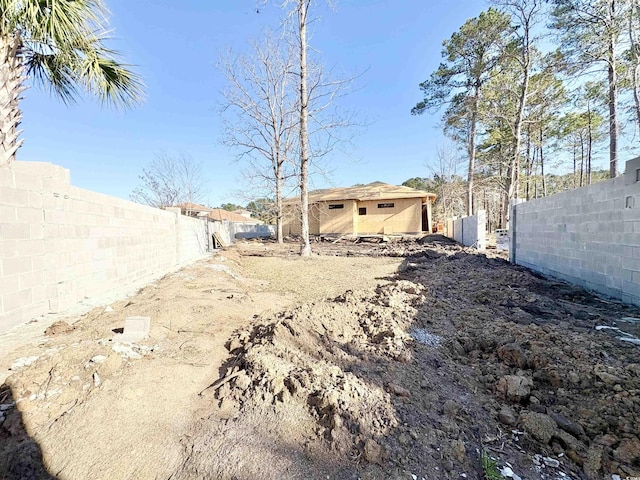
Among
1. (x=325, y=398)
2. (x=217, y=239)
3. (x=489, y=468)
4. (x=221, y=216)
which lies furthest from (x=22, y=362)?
(x=221, y=216)

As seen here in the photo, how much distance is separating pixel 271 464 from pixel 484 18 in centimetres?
2026

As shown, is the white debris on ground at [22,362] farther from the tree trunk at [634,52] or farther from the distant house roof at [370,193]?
the distant house roof at [370,193]

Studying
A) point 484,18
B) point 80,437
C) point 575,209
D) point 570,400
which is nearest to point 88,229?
point 80,437

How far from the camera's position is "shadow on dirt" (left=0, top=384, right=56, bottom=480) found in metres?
1.55

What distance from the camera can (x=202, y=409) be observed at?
207cm

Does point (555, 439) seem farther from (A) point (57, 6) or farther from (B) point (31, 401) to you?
(A) point (57, 6)

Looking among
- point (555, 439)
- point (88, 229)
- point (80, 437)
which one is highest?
point (88, 229)

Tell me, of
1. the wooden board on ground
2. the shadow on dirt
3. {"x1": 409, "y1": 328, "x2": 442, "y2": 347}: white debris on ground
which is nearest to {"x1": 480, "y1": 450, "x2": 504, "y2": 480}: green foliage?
{"x1": 409, "y1": 328, "x2": 442, "y2": 347}: white debris on ground

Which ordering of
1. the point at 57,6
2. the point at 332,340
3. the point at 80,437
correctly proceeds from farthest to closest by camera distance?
the point at 57,6, the point at 332,340, the point at 80,437

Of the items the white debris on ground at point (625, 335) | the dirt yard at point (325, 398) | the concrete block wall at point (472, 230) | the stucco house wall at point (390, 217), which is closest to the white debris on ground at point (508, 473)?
the dirt yard at point (325, 398)

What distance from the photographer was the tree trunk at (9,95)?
4.02m

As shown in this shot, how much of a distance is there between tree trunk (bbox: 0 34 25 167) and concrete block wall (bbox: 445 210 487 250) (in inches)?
573

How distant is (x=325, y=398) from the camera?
203 cm

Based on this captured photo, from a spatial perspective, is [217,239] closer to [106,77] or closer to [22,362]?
[106,77]
